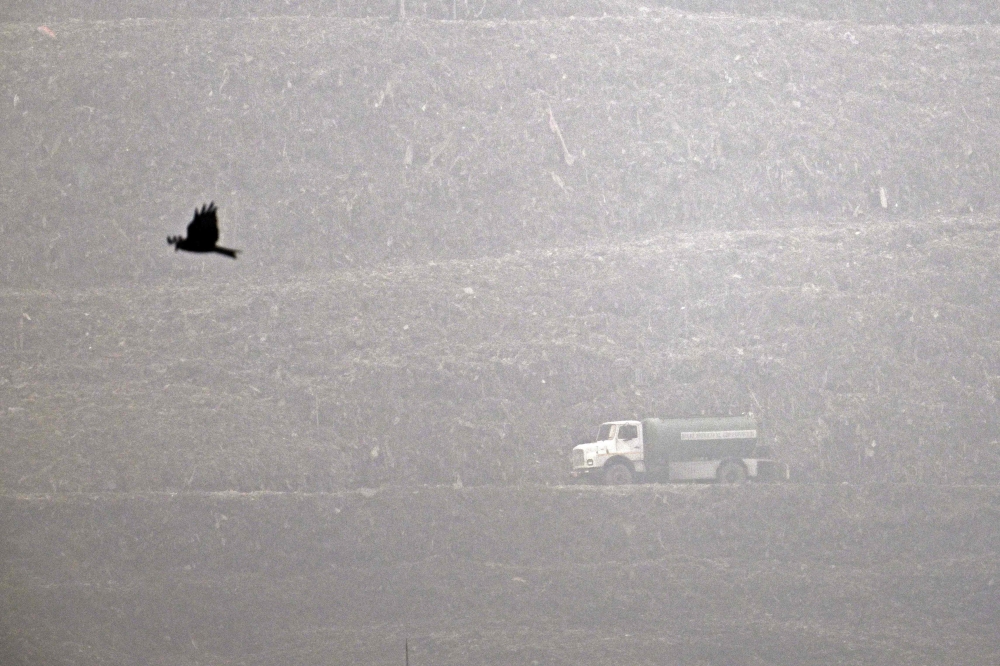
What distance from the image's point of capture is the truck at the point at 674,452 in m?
16.0

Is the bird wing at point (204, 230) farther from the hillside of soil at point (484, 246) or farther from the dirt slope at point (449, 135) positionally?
the dirt slope at point (449, 135)

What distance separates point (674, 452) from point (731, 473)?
1.18 meters

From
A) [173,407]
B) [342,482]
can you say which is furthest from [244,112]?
[342,482]

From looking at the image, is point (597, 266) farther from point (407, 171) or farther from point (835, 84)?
point (835, 84)

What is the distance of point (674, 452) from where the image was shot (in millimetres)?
16016

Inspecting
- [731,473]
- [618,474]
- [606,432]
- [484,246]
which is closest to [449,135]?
[484,246]

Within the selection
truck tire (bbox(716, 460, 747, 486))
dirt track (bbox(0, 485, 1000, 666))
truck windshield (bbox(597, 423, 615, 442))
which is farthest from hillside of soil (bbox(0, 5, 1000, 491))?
truck tire (bbox(716, 460, 747, 486))

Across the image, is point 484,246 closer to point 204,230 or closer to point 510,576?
point 510,576

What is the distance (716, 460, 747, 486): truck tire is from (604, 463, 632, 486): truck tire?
1268mm

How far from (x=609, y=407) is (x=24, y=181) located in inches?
443

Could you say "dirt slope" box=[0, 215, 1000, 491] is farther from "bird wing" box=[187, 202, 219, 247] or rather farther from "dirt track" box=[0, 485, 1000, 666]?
"bird wing" box=[187, 202, 219, 247]

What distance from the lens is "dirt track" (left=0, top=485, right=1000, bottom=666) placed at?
1625 centimetres

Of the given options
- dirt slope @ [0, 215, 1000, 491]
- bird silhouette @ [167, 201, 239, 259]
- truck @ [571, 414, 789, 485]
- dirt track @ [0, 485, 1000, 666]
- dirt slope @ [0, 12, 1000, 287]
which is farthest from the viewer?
dirt slope @ [0, 12, 1000, 287]

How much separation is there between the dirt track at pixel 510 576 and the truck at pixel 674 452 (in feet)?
1.46
